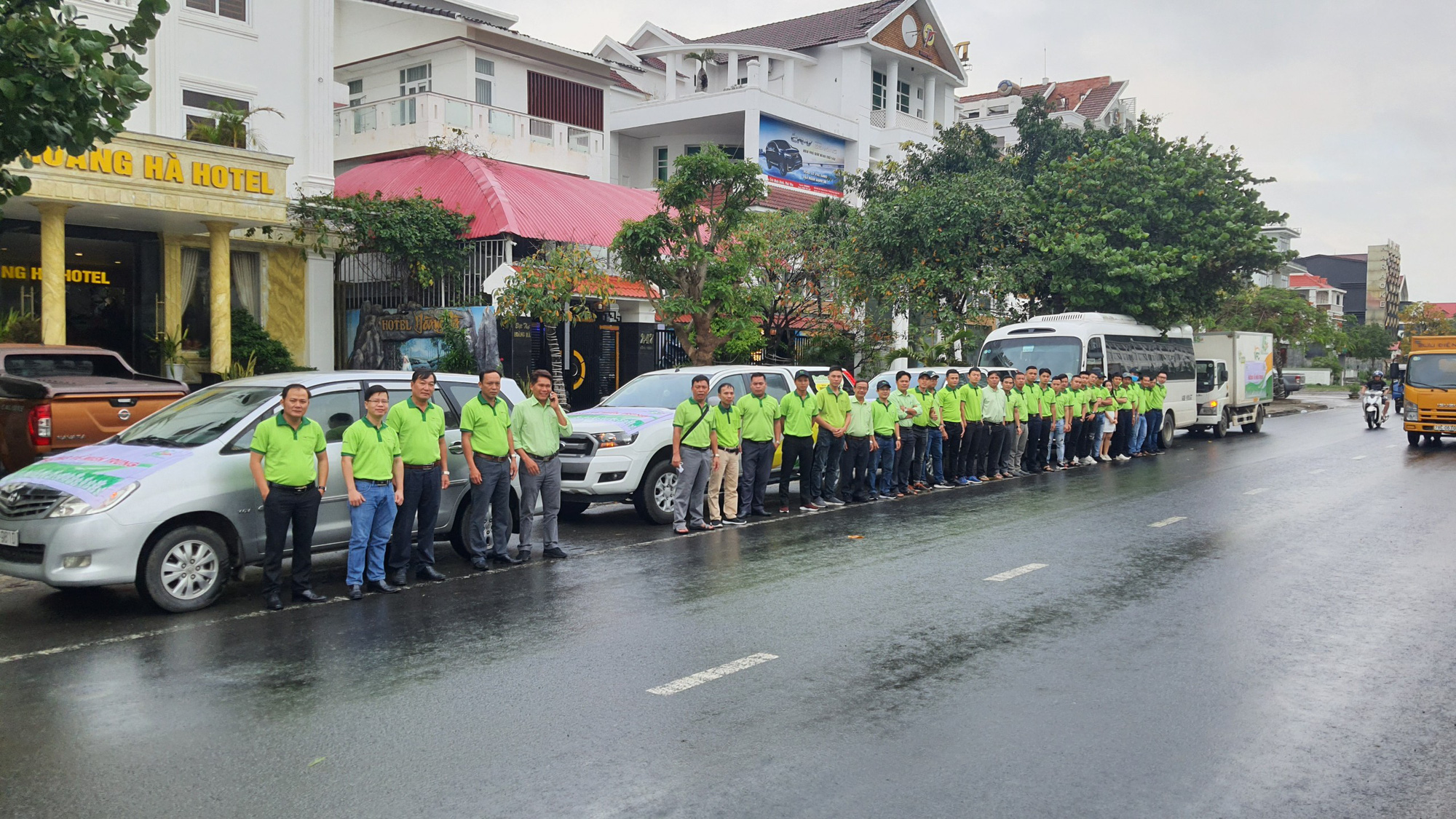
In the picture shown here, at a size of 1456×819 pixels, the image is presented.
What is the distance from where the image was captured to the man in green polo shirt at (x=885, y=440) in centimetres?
1477

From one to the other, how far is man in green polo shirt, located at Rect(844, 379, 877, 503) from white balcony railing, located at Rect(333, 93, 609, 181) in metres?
14.2

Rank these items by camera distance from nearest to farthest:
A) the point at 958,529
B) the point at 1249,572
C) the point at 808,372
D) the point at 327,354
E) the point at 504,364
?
the point at 1249,572, the point at 958,529, the point at 808,372, the point at 504,364, the point at 327,354

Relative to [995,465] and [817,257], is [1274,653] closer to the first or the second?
[995,465]

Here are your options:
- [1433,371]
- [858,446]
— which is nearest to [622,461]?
[858,446]

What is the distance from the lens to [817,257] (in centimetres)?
2505

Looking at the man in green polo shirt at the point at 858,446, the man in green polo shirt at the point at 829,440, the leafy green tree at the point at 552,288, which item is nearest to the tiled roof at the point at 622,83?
the leafy green tree at the point at 552,288

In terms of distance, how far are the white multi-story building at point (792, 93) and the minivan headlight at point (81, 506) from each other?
88.5 feet

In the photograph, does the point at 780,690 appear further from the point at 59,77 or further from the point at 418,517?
the point at 59,77

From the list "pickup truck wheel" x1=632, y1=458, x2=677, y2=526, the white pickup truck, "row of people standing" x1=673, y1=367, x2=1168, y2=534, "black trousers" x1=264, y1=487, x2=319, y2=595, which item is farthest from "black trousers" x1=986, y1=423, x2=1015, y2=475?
"black trousers" x1=264, y1=487, x2=319, y2=595

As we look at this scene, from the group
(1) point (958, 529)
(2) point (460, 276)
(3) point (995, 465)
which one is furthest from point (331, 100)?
(1) point (958, 529)

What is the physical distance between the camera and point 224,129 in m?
19.2

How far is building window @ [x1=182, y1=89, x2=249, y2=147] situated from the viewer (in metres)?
20.3

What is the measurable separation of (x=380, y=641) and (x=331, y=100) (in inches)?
730

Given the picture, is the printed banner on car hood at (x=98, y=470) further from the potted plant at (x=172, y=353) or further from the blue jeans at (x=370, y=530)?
the potted plant at (x=172, y=353)
